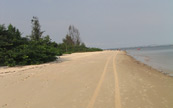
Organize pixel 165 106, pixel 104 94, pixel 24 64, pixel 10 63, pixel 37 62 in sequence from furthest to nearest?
pixel 37 62
pixel 24 64
pixel 10 63
pixel 104 94
pixel 165 106

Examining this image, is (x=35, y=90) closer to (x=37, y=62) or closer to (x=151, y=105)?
(x=151, y=105)

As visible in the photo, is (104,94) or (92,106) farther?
(104,94)

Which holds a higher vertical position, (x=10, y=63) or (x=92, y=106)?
(x=10, y=63)

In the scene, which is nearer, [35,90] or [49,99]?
[49,99]

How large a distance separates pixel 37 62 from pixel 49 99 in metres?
8.92

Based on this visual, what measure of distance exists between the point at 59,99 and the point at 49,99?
0.30 meters

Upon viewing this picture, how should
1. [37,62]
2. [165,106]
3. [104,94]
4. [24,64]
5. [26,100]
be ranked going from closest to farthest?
[165,106] < [26,100] < [104,94] < [24,64] < [37,62]

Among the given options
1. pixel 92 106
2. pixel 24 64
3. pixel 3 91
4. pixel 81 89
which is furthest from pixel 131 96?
pixel 24 64

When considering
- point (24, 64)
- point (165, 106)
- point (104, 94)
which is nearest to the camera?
point (165, 106)

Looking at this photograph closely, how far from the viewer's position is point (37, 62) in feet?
39.1

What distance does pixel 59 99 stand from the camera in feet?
12.2

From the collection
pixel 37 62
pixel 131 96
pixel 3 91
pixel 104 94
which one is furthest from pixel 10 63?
pixel 131 96

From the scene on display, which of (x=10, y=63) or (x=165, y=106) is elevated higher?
(x=10, y=63)

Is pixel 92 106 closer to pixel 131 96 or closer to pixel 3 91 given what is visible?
pixel 131 96
